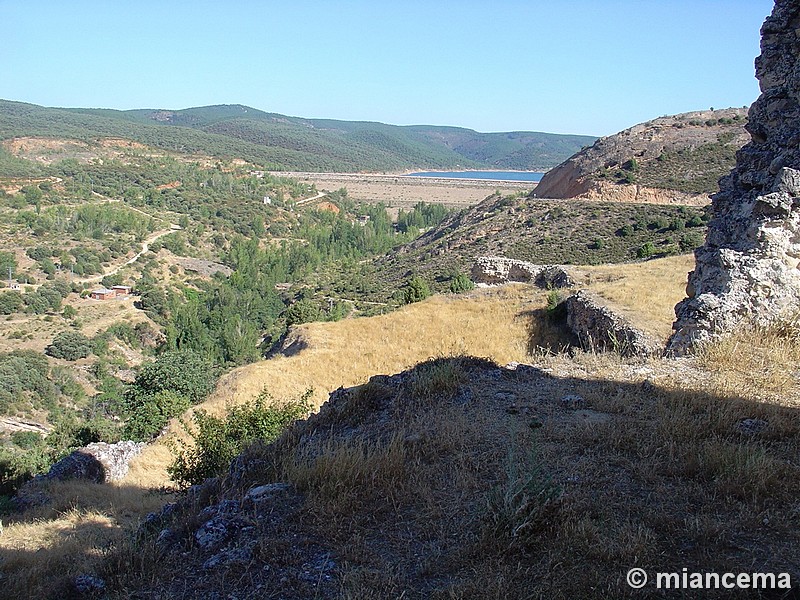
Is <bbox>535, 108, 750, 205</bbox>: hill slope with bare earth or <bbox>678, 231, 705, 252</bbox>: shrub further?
<bbox>535, 108, 750, 205</bbox>: hill slope with bare earth

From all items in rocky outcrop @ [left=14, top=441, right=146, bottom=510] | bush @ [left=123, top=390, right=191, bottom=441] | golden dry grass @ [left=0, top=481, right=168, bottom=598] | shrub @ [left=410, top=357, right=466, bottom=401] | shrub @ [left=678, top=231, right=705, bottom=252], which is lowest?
bush @ [left=123, top=390, right=191, bottom=441]

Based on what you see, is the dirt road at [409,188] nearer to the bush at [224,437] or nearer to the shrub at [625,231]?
the shrub at [625,231]

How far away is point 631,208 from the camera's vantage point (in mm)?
47062

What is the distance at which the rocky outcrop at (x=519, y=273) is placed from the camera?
20.1 m

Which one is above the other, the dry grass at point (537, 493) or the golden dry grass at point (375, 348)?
the dry grass at point (537, 493)

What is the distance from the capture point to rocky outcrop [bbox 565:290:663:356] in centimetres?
1073

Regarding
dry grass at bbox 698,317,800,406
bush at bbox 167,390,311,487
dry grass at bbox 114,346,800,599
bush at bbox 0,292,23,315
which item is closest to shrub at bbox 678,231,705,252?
dry grass at bbox 698,317,800,406

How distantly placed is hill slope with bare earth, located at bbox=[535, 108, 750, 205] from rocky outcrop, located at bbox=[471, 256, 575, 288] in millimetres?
28590

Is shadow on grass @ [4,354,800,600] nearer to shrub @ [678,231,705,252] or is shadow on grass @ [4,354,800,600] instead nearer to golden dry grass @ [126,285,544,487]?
golden dry grass @ [126,285,544,487]

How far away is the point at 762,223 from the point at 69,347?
44983mm

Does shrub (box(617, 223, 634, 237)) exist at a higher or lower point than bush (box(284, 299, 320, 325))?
higher

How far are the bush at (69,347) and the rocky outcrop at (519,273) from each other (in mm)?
31354

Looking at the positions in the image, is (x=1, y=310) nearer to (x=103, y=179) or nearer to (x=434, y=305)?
(x=434, y=305)

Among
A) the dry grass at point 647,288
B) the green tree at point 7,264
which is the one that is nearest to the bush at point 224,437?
the dry grass at point 647,288
